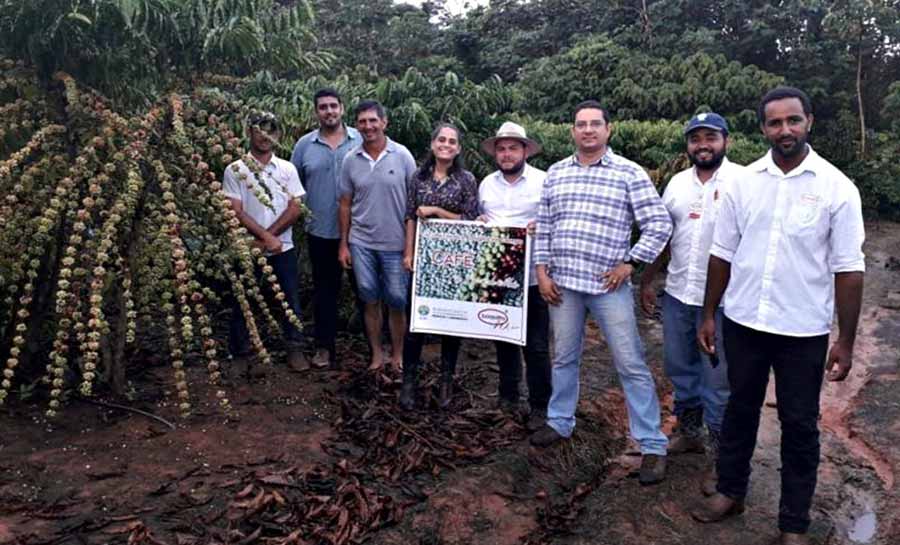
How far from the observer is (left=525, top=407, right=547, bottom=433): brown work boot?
463cm

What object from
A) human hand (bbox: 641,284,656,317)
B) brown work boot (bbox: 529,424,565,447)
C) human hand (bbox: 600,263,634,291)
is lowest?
brown work boot (bbox: 529,424,565,447)

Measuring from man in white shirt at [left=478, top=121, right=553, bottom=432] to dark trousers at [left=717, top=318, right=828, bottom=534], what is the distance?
1215mm

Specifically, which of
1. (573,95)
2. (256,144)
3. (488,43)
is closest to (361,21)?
(488,43)

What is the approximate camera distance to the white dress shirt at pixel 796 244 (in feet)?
10.6

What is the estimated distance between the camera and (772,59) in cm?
1900

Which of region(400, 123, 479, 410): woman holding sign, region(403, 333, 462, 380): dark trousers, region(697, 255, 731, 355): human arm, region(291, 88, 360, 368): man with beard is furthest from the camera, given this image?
region(291, 88, 360, 368): man with beard

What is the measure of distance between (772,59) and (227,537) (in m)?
19.1

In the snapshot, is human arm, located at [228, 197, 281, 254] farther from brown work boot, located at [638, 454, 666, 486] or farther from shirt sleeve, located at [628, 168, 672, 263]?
brown work boot, located at [638, 454, 666, 486]

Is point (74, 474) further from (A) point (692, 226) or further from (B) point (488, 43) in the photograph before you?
(B) point (488, 43)

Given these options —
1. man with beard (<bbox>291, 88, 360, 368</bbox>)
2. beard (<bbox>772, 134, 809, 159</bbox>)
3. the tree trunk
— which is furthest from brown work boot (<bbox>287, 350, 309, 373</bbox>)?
the tree trunk

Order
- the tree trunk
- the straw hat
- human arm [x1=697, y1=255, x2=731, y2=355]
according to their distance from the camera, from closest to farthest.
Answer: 1. human arm [x1=697, y1=255, x2=731, y2=355]
2. the straw hat
3. the tree trunk

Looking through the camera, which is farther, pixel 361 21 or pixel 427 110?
pixel 361 21

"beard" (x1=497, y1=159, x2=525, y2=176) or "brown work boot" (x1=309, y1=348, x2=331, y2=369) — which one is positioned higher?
"beard" (x1=497, y1=159, x2=525, y2=176)

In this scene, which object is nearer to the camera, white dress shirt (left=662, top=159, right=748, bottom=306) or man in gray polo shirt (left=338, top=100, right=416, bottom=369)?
white dress shirt (left=662, top=159, right=748, bottom=306)
